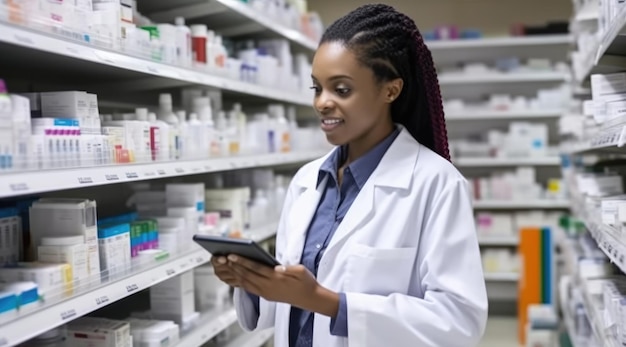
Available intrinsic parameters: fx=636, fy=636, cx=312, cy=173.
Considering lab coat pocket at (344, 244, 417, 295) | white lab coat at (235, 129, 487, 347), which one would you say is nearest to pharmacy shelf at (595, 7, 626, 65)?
white lab coat at (235, 129, 487, 347)

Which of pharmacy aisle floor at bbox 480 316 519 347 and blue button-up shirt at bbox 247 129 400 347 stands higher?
blue button-up shirt at bbox 247 129 400 347

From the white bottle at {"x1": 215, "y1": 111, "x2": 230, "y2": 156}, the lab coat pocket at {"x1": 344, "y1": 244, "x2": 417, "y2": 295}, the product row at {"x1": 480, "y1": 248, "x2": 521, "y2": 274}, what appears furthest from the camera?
the product row at {"x1": 480, "y1": 248, "x2": 521, "y2": 274}

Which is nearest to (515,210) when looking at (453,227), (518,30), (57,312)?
(518,30)

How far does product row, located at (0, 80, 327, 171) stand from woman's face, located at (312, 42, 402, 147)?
70 centimetres

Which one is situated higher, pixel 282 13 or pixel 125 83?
pixel 282 13

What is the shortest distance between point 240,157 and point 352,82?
→ 4.74 feet

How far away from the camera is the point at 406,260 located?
1.67 meters

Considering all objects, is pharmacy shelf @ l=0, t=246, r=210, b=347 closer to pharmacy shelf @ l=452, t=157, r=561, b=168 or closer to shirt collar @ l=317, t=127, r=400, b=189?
shirt collar @ l=317, t=127, r=400, b=189

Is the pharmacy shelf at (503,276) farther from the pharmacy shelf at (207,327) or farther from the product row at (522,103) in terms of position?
the pharmacy shelf at (207,327)

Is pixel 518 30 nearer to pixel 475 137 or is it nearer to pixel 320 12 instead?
pixel 475 137

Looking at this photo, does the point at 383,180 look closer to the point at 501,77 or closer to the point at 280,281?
the point at 280,281

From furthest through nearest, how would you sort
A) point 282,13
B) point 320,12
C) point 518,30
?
point 320,12 < point 518,30 < point 282,13

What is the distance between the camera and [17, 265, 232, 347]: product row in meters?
2.04

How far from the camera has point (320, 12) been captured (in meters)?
6.73
